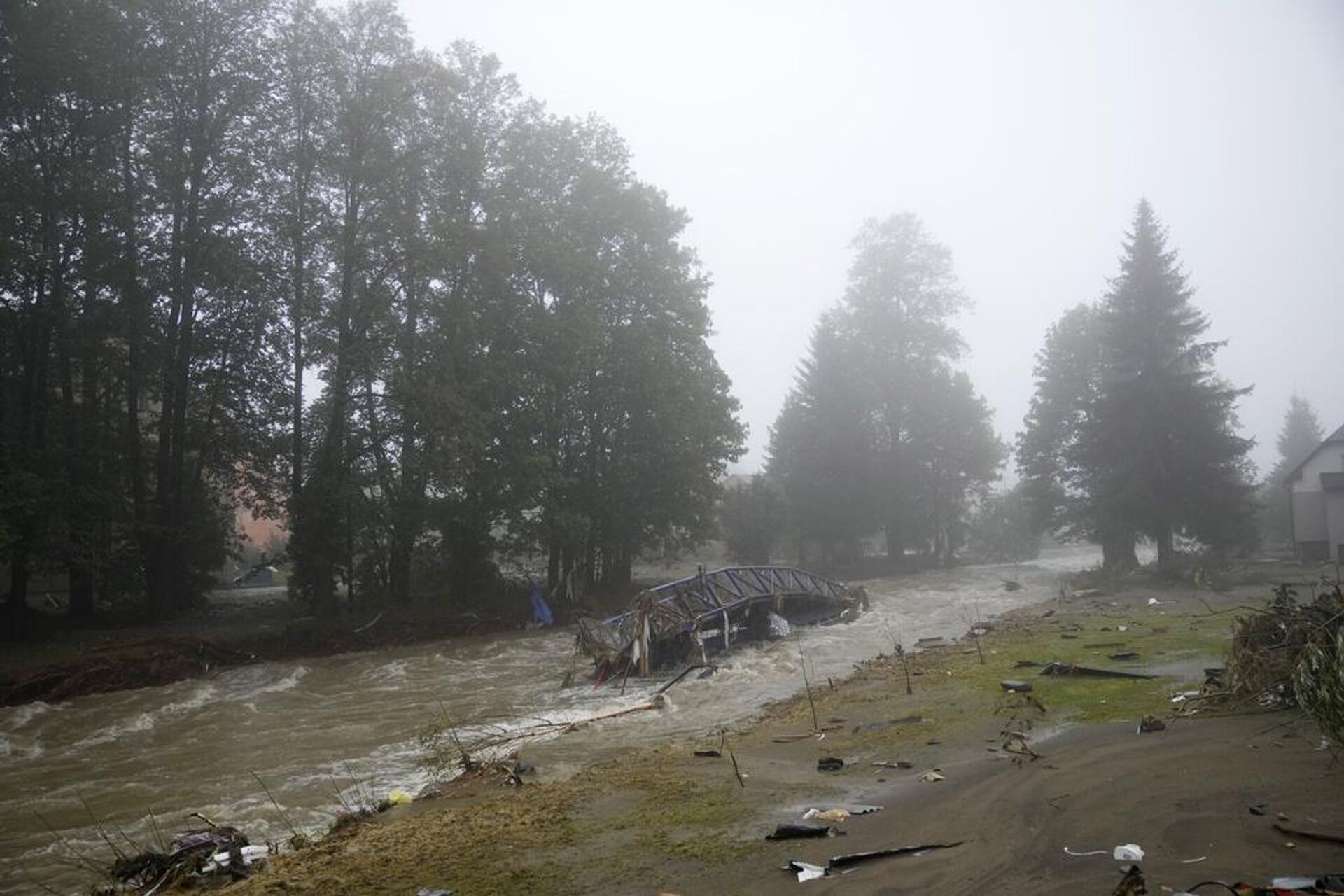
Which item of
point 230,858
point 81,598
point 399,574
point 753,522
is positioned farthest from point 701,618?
point 753,522

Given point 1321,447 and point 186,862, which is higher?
point 1321,447

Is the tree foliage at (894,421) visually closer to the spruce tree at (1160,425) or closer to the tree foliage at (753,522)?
the tree foliage at (753,522)

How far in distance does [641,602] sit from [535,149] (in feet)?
70.4

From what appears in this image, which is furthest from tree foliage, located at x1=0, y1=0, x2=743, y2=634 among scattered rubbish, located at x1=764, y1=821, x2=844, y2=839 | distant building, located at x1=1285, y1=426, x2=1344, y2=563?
distant building, located at x1=1285, y1=426, x2=1344, y2=563

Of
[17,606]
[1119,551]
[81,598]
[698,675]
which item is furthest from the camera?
[1119,551]

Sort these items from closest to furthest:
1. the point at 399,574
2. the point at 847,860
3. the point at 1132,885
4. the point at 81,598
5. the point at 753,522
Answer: the point at 1132,885 → the point at 847,860 → the point at 81,598 → the point at 399,574 → the point at 753,522

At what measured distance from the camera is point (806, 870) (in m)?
5.29

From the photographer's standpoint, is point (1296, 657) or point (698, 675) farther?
point (698, 675)

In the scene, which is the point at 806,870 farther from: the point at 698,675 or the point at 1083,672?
the point at 698,675

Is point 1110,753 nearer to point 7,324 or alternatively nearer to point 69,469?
point 69,469

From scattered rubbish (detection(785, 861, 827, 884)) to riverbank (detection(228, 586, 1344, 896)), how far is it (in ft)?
0.32

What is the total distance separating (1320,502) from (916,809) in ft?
128

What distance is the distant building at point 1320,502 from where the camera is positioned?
32.9m

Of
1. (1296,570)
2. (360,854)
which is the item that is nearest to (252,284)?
(360,854)
